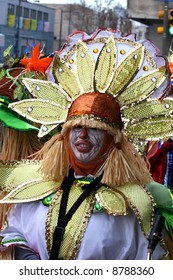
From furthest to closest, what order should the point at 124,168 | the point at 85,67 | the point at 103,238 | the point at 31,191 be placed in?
the point at 85,67 < the point at 31,191 < the point at 124,168 < the point at 103,238

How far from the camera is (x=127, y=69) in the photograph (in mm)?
3373

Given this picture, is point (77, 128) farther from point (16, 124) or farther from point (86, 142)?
point (16, 124)

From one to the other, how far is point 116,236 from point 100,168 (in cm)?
33

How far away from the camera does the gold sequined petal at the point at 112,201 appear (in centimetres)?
311

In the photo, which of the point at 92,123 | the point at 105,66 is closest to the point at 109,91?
the point at 105,66

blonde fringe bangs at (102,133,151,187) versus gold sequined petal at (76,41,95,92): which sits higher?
gold sequined petal at (76,41,95,92)

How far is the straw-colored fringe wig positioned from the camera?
125 inches

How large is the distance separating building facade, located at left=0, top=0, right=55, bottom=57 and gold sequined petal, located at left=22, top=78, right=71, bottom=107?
30.2m

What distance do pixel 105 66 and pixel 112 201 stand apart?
26.6 inches

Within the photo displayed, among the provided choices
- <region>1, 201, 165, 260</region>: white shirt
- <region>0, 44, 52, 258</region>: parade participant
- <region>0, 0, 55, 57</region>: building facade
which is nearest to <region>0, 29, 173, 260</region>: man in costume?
<region>1, 201, 165, 260</region>: white shirt

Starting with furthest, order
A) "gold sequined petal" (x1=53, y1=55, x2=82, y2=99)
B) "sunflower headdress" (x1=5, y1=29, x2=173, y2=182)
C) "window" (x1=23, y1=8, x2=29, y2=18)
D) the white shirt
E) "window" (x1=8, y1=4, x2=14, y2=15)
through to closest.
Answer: "window" (x1=23, y1=8, x2=29, y2=18) < "window" (x1=8, y1=4, x2=14, y2=15) < "gold sequined petal" (x1=53, y1=55, x2=82, y2=99) < "sunflower headdress" (x1=5, y1=29, x2=173, y2=182) < the white shirt

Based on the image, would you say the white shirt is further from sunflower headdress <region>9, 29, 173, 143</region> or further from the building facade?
the building facade

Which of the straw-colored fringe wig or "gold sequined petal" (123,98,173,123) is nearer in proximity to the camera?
the straw-colored fringe wig
